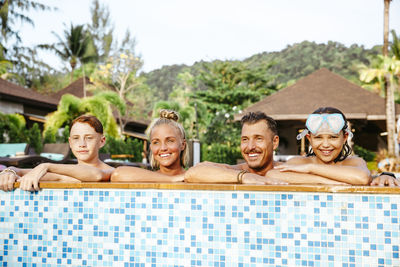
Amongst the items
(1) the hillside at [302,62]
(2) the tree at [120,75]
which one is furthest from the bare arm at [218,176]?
(1) the hillside at [302,62]

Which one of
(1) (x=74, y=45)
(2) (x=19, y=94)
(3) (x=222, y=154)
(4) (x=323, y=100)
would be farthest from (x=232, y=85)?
(1) (x=74, y=45)

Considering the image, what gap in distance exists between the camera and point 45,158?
8.66 m

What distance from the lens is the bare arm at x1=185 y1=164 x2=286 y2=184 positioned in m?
2.23

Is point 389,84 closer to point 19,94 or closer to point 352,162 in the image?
point 352,162

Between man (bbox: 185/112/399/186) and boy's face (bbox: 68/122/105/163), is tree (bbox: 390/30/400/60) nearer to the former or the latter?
man (bbox: 185/112/399/186)

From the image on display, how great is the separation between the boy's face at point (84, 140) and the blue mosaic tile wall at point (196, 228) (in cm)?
73

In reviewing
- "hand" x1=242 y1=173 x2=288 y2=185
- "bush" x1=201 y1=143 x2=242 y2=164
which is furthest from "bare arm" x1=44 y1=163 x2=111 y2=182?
"bush" x1=201 y1=143 x2=242 y2=164

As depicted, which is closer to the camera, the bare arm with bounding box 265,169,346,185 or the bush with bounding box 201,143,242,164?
the bare arm with bounding box 265,169,346,185

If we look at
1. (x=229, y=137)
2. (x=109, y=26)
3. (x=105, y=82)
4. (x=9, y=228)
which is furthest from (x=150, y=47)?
(x=9, y=228)

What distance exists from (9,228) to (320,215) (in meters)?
2.01

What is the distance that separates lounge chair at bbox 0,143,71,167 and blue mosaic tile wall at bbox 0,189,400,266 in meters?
6.01

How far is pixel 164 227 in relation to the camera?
2316mm

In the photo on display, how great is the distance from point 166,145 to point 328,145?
116 centimetres

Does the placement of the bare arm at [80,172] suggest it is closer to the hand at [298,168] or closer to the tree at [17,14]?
the hand at [298,168]
